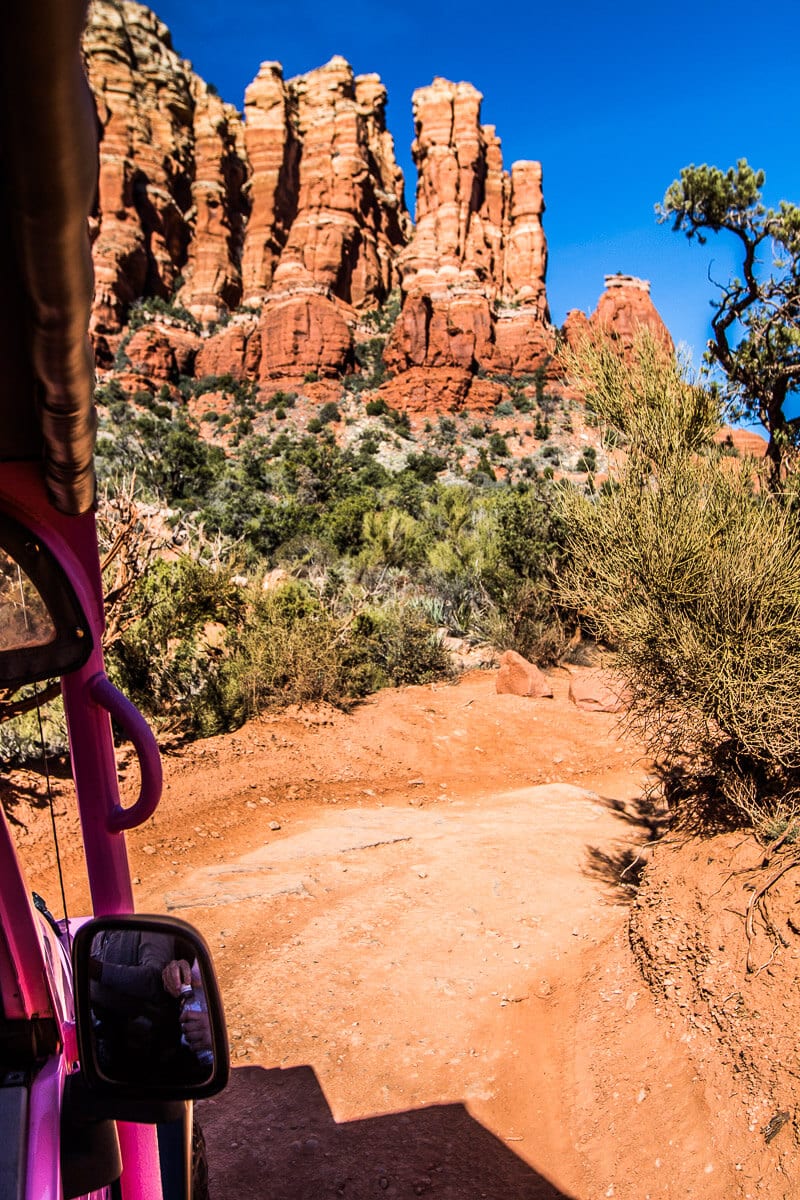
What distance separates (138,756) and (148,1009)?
1.55 feet

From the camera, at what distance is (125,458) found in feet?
112

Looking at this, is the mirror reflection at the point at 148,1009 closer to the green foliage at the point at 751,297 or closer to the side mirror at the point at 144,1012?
the side mirror at the point at 144,1012

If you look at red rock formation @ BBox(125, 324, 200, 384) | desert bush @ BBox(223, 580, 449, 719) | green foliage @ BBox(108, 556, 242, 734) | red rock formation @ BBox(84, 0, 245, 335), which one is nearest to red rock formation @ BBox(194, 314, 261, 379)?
red rock formation @ BBox(125, 324, 200, 384)

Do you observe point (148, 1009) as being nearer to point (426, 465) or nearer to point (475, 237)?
point (426, 465)

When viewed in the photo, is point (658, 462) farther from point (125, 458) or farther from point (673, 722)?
point (125, 458)

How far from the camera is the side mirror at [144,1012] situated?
1.33 metres

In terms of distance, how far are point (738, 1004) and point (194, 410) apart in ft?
167

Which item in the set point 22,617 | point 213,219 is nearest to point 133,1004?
point 22,617

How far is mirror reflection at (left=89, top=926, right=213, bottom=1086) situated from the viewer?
1.35m

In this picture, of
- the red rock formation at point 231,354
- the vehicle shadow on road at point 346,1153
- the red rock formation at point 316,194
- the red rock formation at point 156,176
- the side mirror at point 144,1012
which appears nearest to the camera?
the side mirror at point 144,1012

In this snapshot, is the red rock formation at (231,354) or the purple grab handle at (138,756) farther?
the red rock formation at (231,354)

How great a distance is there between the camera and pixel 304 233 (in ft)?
195

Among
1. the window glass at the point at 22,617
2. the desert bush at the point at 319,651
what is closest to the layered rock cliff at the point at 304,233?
the desert bush at the point at 319,651

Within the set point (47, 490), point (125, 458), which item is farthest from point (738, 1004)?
point (125, 458)
